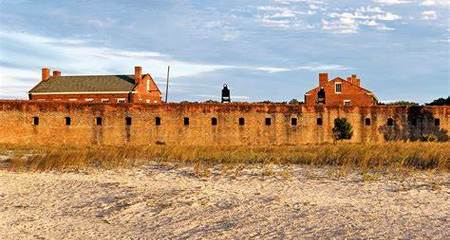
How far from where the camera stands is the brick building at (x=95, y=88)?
4813 cm

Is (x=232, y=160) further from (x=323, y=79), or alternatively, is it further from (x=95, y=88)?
(x=95, y=88)

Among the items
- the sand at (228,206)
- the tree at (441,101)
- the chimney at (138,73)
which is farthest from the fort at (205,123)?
the sand at (228,206)

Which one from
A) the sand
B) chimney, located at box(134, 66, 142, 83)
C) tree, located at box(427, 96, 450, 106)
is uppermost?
chimney, located at box(134, 66, 142, 83)

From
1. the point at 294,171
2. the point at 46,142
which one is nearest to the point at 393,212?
the point at 294,171

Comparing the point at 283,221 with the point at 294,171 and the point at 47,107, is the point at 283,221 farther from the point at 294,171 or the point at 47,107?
the point at 47,107

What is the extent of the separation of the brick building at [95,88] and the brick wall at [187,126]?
11.7 meters

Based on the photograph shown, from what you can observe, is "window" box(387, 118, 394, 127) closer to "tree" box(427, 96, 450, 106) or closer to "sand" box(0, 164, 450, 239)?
"tree" box(427, 96, 450, 106)

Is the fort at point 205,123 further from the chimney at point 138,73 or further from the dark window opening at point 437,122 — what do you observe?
the chimney at point 138,73

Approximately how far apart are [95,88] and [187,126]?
53.4 ft

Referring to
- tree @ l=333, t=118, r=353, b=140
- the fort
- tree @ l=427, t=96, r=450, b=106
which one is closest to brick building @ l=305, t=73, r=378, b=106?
tree @ l=427, t=96, r=450, b=106

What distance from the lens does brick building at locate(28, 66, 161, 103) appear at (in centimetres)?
4813

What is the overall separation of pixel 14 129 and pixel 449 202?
31.8m

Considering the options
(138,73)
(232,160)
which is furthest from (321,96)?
(232,160)

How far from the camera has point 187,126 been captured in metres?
35.9
